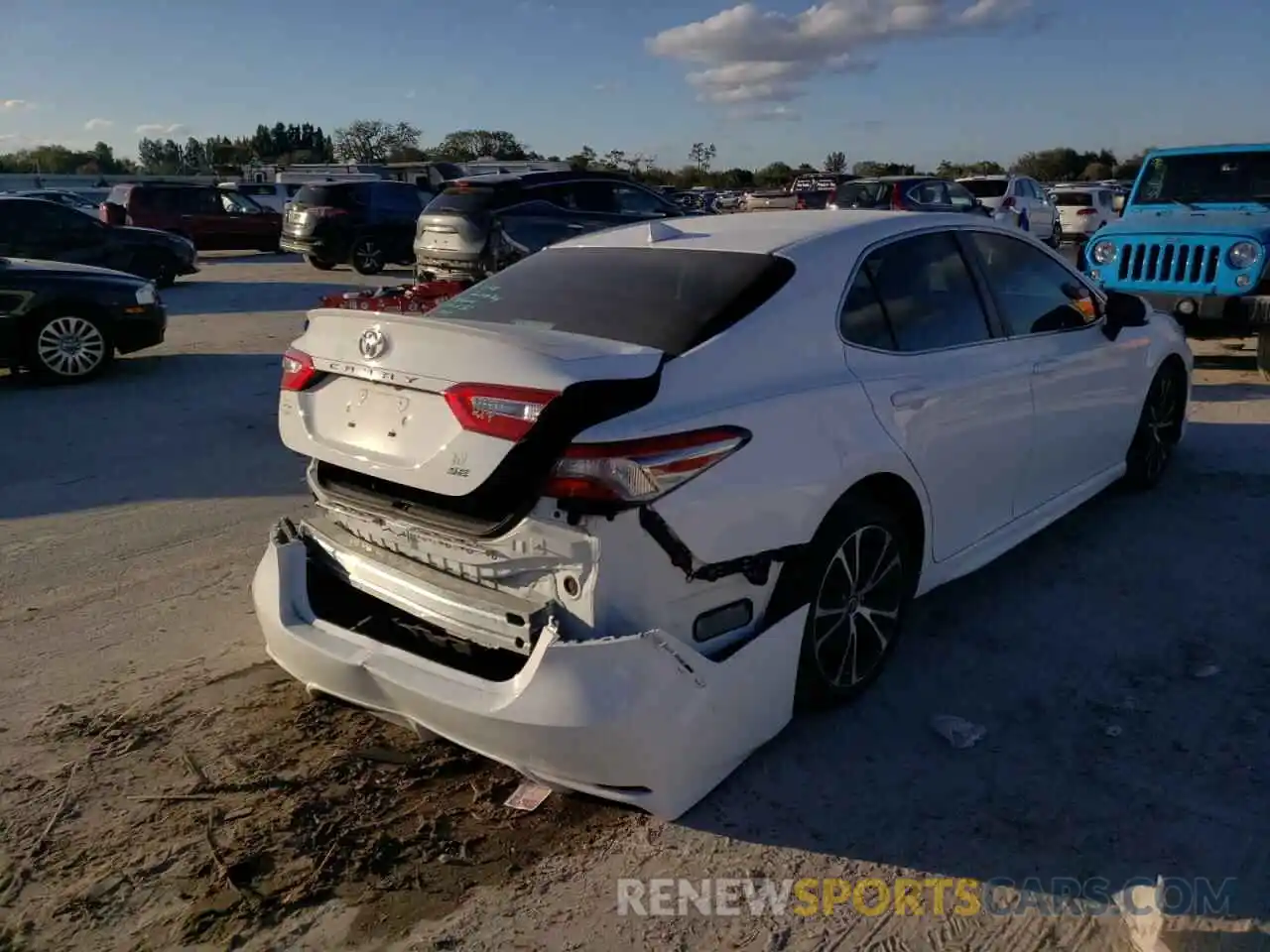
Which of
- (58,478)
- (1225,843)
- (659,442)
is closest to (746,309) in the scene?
(659,442)

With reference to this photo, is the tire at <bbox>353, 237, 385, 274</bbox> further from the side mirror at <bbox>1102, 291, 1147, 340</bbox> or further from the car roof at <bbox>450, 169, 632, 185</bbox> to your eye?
the side mirror at <bbox>1102, 291, 1147, 340</bbox>

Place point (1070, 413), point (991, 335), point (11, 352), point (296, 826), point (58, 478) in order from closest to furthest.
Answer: point (296, 826)
point (991, 335)
point (1070, 413)
point (58, 478)
point (11, 352)

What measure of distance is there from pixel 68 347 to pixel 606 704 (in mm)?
8731

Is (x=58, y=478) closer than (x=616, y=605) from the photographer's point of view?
No

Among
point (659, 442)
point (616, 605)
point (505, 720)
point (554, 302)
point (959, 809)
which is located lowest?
point (959, 809)

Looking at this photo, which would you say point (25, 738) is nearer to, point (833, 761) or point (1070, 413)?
point (833, 761)

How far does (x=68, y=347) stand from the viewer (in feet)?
31.1

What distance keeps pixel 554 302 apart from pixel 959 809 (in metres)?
2.13

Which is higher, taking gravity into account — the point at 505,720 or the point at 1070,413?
the point at 1070,413

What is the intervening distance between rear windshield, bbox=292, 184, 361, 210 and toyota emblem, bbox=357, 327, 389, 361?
17.6m

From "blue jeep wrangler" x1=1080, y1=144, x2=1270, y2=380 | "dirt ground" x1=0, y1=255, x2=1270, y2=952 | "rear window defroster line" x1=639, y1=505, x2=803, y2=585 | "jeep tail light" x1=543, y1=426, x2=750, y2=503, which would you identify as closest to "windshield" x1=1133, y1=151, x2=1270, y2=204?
"blue jeep wrangler" x1=1080, y1=144, x2=1270, y2=380

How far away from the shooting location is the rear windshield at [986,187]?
21.6 metres

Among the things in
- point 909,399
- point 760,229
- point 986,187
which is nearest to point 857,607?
point 909,399

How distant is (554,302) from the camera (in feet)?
12.1
